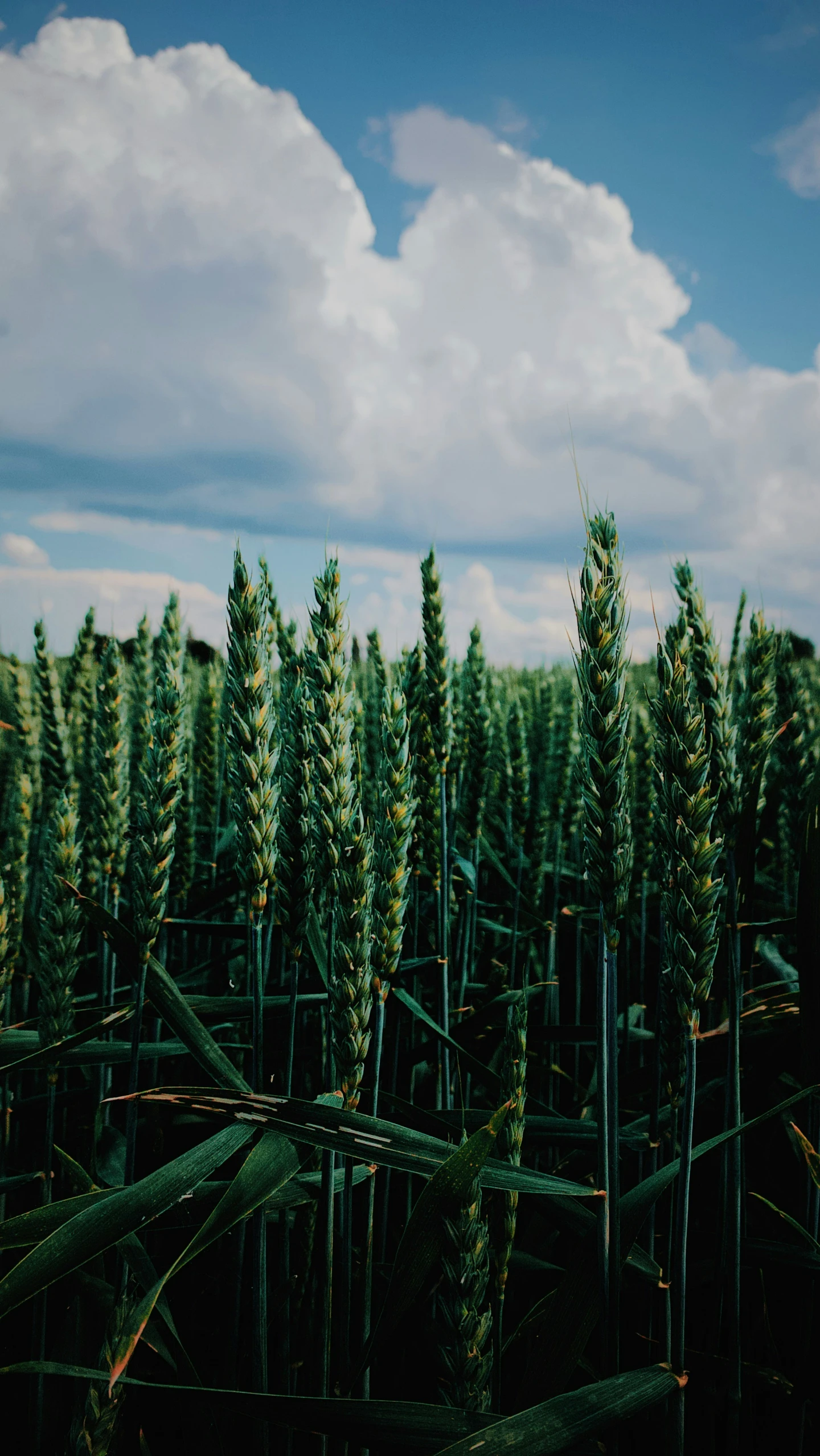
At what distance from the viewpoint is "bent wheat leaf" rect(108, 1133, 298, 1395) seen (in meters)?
1.04

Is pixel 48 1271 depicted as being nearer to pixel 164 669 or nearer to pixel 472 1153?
pixel 472 1153

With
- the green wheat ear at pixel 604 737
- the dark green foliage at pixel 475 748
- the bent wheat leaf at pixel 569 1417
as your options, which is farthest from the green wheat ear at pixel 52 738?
the bent wheat leaf at pixel 569 1417

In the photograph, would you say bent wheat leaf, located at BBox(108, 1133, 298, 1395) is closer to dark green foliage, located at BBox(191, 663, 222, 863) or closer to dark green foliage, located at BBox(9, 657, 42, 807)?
dark green foliage, located at BBox(191, 663, 222, 863)

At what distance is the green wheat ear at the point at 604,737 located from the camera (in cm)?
125

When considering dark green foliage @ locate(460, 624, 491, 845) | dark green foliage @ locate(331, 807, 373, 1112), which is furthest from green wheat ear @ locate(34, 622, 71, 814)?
dark green foliage @ locate(331, 807, 373, 1112)

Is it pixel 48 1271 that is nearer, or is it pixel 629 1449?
pixel 48 1271

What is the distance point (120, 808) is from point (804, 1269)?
208 cm

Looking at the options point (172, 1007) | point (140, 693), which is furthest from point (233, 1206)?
point (140, 693)

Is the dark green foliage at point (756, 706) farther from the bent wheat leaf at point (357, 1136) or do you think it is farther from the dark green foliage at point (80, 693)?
the dark green foliage at point (80, 693)

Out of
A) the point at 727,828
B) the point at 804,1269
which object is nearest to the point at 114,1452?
the point at 804,1269

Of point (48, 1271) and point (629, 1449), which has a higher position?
point (48, 1271)

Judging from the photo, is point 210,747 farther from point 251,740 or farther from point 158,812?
point 251,740

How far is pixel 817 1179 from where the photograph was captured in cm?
164

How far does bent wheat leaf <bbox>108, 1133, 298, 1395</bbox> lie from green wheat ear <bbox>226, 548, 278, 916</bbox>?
1.33 feet
